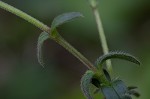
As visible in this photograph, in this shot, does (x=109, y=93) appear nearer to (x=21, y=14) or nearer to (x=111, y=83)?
(x=111, y=83)

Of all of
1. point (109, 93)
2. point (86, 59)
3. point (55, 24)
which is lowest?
point (109, 93)

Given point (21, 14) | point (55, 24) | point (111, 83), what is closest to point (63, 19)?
point (55, 24)

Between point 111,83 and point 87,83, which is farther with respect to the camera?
point 111,83

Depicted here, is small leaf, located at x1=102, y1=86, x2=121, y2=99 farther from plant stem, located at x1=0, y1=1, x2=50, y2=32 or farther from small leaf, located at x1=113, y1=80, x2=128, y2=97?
plant stem, located at x1=0, y1=1, x2=50, y2=32

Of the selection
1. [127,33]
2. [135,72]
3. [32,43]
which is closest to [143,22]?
[127,33]

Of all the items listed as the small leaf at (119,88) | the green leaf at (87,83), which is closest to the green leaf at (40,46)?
the green leaf at (87,83)

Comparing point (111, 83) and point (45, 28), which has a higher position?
point (45, 28)

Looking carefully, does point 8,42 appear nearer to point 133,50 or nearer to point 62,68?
point 62,68

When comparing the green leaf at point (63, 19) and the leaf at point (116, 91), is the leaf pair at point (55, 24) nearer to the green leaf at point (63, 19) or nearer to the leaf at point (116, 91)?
the green leaf at point (63, 19)

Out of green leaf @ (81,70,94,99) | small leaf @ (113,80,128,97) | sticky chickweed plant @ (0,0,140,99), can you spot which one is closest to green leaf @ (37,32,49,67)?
sticky chickweed plant @ (0,0,140,99)
